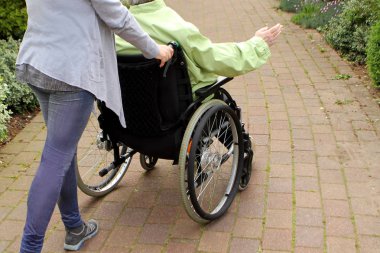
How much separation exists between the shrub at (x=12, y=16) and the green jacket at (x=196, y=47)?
3.42m

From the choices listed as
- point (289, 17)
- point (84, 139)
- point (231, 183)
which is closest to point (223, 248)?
point (231, 183)

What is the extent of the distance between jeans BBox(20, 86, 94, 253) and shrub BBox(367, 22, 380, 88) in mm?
3355

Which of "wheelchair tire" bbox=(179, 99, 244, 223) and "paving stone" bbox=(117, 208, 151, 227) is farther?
"paving stone" bbox=(117, 208, 151, 227)

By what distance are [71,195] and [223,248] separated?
88 cm

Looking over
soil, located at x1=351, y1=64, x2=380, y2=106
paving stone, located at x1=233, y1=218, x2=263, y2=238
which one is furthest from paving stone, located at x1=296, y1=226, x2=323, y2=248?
soil, located at x1=351, y1=64, x2=380, y2=106

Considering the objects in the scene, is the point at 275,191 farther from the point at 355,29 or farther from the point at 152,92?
the point at 355,29

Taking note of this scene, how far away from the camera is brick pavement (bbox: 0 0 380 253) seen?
9.09 ft

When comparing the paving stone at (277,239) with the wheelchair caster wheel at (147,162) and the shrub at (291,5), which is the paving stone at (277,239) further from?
the shrub at (291,5)

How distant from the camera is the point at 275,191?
3.22m

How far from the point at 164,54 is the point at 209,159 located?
2.66 ft

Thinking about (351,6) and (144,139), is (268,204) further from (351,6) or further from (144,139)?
(351,6)

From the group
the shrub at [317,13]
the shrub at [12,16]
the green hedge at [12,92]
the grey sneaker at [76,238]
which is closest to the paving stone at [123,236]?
the grey sneaker at [76,238]

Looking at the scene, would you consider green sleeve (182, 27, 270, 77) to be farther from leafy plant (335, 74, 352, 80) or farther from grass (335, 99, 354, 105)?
leafy plant (335, 74, 352, 80)

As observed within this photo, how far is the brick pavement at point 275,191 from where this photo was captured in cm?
277
